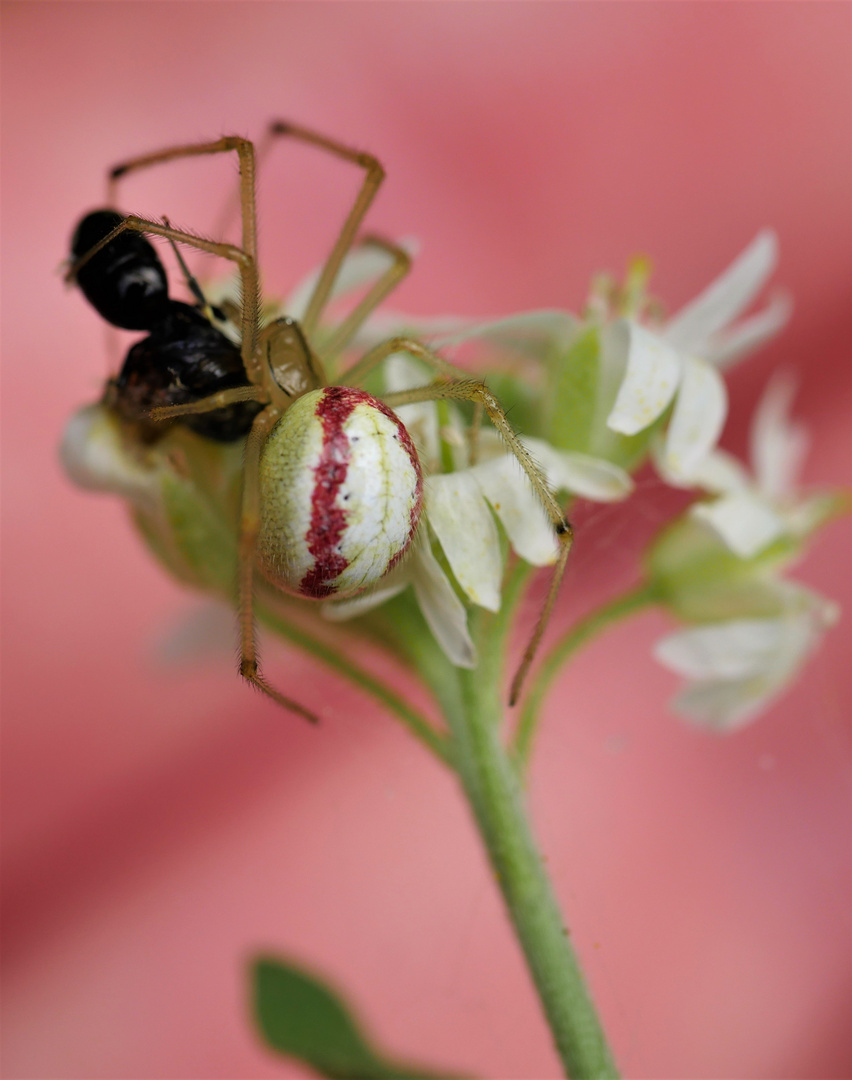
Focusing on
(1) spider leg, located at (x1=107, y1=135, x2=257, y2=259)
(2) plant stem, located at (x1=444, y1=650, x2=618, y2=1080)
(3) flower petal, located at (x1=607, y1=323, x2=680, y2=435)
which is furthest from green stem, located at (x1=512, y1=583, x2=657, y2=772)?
(1) spider leg, located at (x1=107, y1=135, x2=257, y2=259)

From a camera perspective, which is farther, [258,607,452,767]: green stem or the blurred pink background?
the blurred pink background

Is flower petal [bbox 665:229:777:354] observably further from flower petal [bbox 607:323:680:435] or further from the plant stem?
the plant stem

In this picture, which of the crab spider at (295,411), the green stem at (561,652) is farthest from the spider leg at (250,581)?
the green stem at (561,652)

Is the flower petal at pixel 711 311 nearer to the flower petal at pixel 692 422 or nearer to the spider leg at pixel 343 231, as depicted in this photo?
the flower petal at pixel 692 422

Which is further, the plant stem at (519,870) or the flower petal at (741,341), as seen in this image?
the flower petal at (741,341)

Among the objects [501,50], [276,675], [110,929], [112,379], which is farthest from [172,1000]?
[501,50]

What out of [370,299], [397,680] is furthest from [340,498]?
[397,680]
